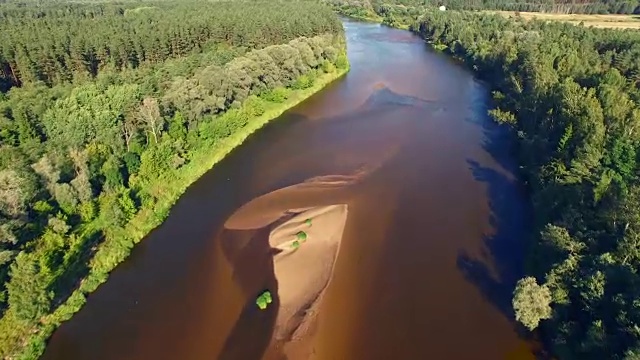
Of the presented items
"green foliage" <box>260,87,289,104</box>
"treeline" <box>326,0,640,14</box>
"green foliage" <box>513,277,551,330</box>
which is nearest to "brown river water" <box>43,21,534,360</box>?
"green foliage" <box>513,277,551,330</box>

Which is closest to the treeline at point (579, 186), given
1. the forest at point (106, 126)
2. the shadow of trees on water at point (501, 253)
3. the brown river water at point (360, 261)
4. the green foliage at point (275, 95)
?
the shadow of trees on water at point (501, 253)

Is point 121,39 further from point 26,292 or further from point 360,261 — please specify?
point 360,261

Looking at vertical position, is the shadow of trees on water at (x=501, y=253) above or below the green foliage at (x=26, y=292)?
below

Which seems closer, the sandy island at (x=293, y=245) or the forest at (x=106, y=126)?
the sandy island at (x=293, y=245)

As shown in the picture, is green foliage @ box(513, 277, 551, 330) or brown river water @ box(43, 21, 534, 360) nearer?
green foliage @ box(513, 277, 551, 330)

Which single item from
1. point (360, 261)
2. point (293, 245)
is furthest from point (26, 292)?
point (360, 261)

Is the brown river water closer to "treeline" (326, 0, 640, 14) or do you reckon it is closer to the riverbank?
the riverbank

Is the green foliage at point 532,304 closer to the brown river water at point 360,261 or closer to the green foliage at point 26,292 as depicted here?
the brown river water at point 360,261

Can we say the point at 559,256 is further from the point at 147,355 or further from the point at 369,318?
the point at 147,355
